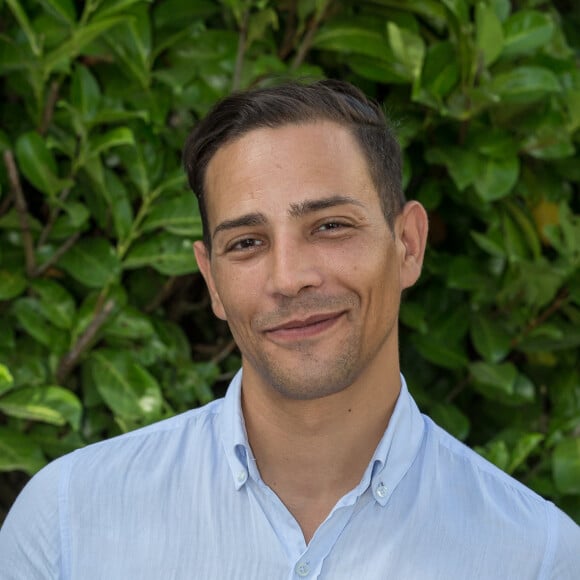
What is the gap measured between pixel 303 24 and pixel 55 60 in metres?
0.55

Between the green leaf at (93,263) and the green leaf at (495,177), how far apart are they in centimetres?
81

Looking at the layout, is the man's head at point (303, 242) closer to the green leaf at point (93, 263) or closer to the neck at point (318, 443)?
the neck at point (318, 443)

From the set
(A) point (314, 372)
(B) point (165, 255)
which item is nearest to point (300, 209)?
(A) point (314, 372)

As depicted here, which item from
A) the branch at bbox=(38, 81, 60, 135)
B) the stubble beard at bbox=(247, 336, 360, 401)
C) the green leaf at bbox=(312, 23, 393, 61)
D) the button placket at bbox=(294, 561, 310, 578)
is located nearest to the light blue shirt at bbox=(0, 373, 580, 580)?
the button placket at bbox=(294, 561, 310, 578)

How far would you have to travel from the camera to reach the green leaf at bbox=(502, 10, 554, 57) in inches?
93.3

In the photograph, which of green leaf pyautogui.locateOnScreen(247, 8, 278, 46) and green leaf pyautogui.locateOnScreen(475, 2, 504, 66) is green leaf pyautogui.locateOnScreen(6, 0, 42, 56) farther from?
green leaf pyautogui.locateOnScreen(475, 2, 504, 66)

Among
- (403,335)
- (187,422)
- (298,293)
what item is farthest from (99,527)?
(403,335)

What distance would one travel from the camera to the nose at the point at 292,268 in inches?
66.5

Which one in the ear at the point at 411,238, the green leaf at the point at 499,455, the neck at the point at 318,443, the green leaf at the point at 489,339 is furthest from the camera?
the green leaf at the point at 489,339

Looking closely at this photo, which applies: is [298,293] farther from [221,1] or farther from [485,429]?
[485,429]

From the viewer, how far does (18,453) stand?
2168 mm

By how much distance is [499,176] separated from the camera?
2.40 metres

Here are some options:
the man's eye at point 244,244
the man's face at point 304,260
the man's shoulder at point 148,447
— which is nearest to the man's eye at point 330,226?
the man's face at point 304,260

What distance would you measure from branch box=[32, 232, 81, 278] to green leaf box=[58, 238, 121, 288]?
1 centimetres
